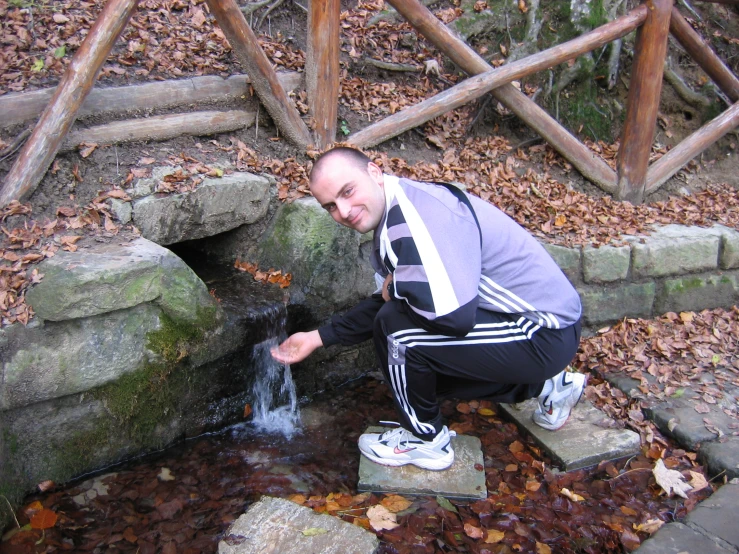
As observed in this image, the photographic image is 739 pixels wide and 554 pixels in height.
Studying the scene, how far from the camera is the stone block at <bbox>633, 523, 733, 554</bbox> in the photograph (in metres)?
2.54

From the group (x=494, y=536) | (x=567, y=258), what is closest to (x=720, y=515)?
(x=494, y=536)

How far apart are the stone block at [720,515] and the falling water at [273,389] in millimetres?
2143

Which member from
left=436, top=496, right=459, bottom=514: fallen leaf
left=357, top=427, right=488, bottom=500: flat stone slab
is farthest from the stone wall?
left=436, top=496, right=459, bottom=514: fallen leaf

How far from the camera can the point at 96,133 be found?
3.91 meters

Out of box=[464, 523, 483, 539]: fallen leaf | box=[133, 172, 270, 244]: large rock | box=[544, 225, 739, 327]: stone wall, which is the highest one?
box=[133, 172, 270, 244]: large rock

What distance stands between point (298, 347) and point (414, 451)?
2.62 feet

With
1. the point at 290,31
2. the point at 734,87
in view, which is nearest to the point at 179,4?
the point at 290,31

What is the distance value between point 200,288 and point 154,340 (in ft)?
1.25

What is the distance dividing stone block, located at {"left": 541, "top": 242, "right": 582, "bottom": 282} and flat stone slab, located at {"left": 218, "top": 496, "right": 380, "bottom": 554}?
2.68 meters

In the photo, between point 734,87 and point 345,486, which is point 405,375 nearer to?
point 345,486

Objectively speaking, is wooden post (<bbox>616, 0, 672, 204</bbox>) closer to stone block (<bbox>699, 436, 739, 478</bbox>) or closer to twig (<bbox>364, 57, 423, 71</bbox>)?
twig (<bbox>364, 57, 423, 71</bbox>)

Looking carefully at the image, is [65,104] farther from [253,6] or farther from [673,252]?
[673,252]

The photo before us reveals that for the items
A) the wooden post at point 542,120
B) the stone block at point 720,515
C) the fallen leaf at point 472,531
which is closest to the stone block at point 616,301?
the wooden post at point 542,120

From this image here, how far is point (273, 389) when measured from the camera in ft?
12.4
